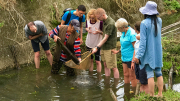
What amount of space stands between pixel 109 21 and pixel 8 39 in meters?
3.53

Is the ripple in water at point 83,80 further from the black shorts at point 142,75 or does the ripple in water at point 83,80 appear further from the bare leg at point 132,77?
the black shorts at point 142,75

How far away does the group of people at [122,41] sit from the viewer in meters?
3.82

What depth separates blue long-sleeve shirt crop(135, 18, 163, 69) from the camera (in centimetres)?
377

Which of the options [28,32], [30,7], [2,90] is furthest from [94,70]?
[30,7]

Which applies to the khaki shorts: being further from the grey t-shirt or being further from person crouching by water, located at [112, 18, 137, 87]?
the grey t-shirt

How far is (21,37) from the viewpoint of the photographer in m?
7.54

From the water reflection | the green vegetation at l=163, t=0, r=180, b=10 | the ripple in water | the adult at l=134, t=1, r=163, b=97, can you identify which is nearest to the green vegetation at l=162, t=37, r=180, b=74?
the water reflection

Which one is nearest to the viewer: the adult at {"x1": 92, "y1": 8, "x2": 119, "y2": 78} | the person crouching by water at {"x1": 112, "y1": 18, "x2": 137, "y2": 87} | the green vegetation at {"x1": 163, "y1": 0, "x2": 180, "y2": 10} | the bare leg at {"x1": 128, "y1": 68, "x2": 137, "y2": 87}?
the person crouching by water at {"x1": 112, "y1": 18, "x2": 137, "y2": 87}

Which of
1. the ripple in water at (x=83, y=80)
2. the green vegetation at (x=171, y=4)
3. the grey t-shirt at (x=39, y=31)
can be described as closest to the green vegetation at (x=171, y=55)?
the ripple in water at (x=83, y=80)

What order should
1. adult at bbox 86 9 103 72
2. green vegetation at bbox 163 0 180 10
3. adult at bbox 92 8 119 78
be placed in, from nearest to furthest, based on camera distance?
adult at bbox 92 8 119 78
adult at bbox 86 9 103 72
green vegetation at bbox 163 0 180 10

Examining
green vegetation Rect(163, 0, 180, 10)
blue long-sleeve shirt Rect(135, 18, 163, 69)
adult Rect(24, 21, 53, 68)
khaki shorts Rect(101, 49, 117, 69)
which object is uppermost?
green vegetation Rect(163, 0, 180, 10)

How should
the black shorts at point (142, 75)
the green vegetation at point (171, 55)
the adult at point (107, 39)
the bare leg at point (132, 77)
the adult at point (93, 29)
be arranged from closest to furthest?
1. the black shorts at point (142, 75)
2. the bare leg at point (132, 77)
3. the adult at point (107, 39)
4. the adult at point (93, 29)
5. the green vegetation at point (171, 55)

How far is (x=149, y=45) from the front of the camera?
380 cm

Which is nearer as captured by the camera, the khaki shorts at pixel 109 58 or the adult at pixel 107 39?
the adult at pixel 107 39
